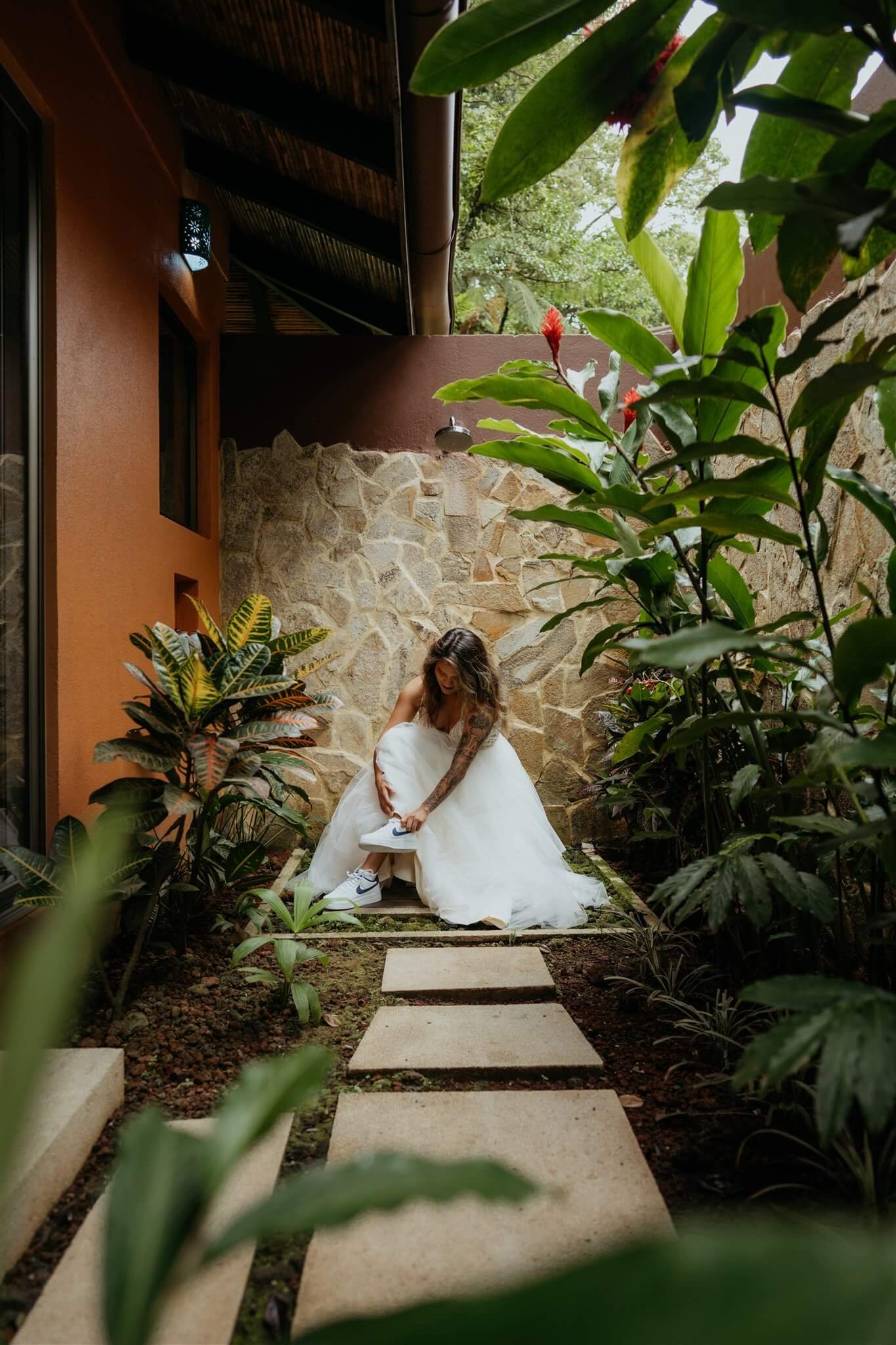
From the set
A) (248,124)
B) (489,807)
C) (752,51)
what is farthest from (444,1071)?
(248,124)

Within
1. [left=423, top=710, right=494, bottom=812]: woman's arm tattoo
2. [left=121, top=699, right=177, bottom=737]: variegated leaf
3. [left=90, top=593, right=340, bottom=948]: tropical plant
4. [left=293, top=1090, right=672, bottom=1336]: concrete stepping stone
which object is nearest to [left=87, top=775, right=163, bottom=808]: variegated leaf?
[left=90, top=593, right=340, bottom=948]: tropical plant

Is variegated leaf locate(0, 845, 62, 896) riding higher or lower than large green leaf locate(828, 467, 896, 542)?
lower

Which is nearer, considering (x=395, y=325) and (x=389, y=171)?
(x=389, y=171)

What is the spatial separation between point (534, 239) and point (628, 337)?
837cm

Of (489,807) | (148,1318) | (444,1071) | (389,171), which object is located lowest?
(444,1071)

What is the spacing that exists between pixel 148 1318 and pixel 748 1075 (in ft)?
Answer: 2.02

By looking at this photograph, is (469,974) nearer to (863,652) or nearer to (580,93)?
(863,652)

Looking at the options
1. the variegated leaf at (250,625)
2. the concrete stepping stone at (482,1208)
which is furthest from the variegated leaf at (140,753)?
the concrete stepping stone at (482,1208)

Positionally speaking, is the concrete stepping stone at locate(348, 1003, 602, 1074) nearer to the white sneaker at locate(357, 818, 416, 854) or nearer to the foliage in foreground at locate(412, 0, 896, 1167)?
the foliage in foreground at locate(412, 0, 896, 1167)

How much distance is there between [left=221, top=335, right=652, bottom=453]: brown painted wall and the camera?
3912 mm

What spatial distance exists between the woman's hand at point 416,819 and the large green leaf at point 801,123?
222cm

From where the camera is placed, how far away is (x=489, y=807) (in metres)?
3.11

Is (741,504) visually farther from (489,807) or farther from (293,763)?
(489,807)

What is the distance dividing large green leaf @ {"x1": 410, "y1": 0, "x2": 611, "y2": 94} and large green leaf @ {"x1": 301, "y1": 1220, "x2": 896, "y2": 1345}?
123cm
